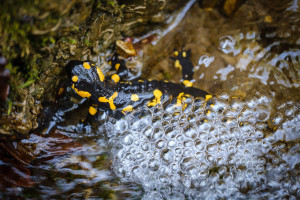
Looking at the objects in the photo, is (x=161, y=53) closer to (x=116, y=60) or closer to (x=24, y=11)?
(x=116, y=60)

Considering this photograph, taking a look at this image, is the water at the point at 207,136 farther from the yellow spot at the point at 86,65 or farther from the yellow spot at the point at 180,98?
the yellow spot at the point at 86,65

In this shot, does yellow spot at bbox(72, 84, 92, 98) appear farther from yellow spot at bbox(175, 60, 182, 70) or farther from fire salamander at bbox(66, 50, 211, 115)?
yellow spot at bbox(175, 60, 182, 70)

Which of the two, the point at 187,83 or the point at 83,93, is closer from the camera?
the point at 83,93

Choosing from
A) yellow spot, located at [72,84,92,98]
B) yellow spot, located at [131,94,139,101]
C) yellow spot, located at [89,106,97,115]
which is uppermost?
yellow spot, located at [72,84,92,98]

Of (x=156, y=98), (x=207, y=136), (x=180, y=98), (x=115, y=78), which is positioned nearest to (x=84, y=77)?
(x=115, y=78)

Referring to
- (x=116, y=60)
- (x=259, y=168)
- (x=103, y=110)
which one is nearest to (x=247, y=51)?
(x=259, y=168)

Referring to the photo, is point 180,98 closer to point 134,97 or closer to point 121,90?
point 134,97

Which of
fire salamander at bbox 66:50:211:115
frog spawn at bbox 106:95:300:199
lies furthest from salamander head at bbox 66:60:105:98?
frog spawn at bbox 106:95:300:199

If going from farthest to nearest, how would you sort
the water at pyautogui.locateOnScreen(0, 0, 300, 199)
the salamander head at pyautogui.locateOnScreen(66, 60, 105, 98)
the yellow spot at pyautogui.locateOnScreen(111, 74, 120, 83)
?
1. the yellow spot at pyautogui.locateOnScreen(111, 74, 120, 83)
2. the salamander head at pyautogui.locateOnScreen(66, 60, 105, 98)
3. the water at pyautogui.locateOnScreen(0, 0, 300, 199)
